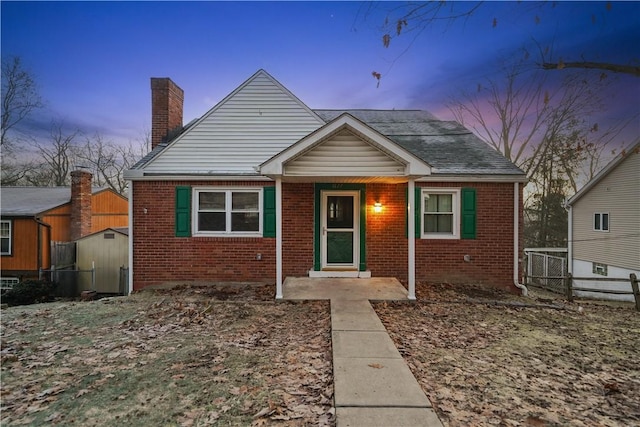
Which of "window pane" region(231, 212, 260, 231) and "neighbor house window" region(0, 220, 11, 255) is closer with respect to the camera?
"window pane" region(231, 212, 260, 231)

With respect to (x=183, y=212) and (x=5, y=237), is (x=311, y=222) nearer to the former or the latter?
(x=183, y=212)

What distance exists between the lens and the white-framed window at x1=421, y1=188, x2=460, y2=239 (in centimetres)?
868

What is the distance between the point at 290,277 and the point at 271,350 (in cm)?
401

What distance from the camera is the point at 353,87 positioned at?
1479cm

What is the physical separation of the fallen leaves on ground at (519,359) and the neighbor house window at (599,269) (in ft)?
40.7

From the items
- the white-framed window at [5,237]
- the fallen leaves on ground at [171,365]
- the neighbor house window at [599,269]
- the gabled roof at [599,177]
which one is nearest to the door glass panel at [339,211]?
the fallen leaves on ground at [171,365]

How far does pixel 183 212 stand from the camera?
8648 millimetres

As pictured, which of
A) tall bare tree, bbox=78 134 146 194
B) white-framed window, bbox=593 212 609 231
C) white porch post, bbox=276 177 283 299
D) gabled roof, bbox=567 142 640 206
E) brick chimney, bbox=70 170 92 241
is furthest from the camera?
tall bare tree, bbox=78 134 146 194

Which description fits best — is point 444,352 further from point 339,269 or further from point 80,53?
point 80,53

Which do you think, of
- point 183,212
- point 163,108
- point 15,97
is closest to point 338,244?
point 183,212

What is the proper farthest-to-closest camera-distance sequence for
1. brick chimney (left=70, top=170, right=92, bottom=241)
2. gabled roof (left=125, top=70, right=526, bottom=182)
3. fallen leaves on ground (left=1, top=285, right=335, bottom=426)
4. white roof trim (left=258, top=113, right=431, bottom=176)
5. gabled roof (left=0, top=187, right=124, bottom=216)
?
1. brick chimney (left=70, top=170, right=92, bottom=241)
2. gabled roof (left=0, top=187, right=124, bottom=216)
3. gabled roof (left=125, top=70, right=526, bottom=182)
4. white roof trim (left=258, top=113, right=431, bottom=176)
5. fallen leaves on ground (left=1, top=285, right=335, bottom=426)

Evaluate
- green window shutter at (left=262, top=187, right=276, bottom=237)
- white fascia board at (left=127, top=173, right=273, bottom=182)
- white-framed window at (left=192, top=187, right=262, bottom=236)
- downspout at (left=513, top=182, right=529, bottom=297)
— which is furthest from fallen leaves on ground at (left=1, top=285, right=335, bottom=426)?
downspout at (left=513, top=182, right=529, bottom=297)

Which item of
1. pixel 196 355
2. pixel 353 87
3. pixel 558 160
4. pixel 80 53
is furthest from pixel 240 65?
pixel 558 160

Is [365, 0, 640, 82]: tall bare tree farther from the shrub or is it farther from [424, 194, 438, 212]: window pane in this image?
the shrub
